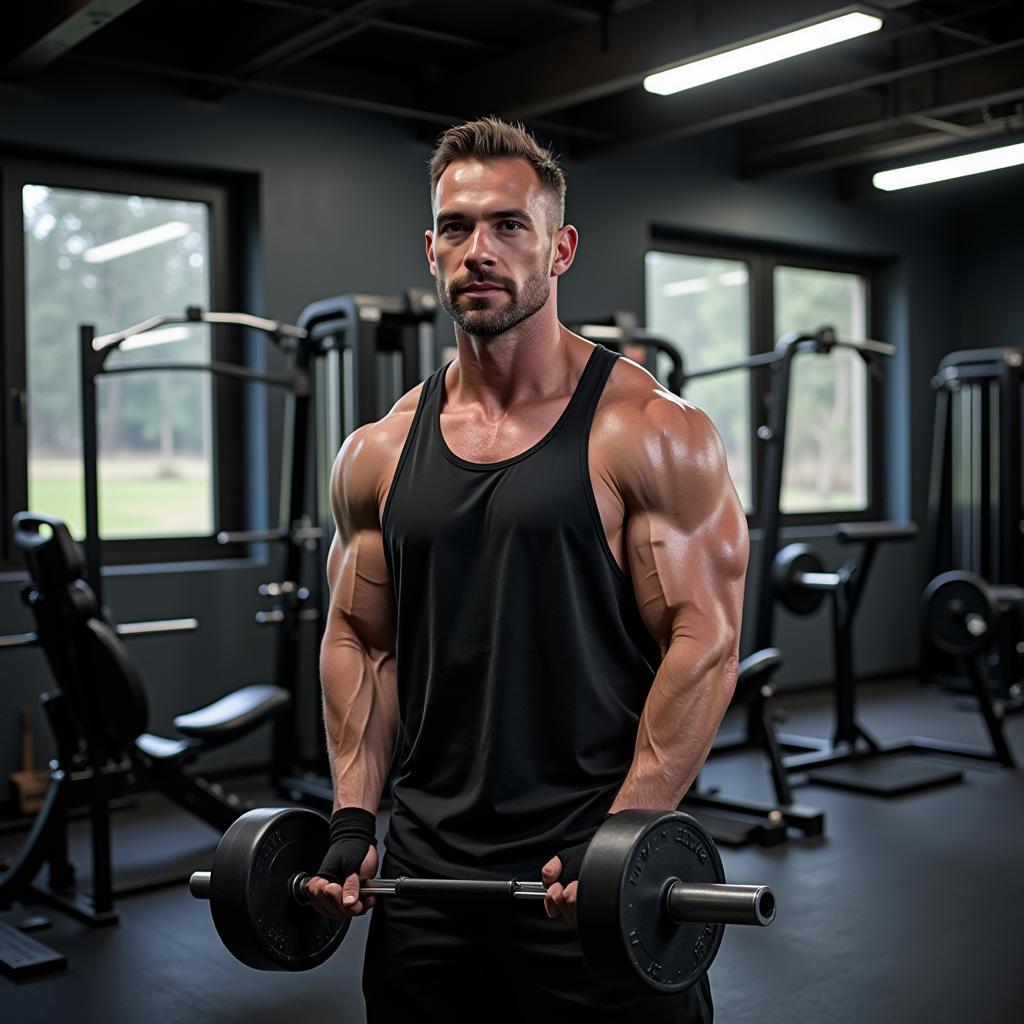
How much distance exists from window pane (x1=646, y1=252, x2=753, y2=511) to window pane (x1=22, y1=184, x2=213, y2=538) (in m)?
2.36

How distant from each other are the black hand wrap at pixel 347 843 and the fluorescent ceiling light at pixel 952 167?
4.85 m

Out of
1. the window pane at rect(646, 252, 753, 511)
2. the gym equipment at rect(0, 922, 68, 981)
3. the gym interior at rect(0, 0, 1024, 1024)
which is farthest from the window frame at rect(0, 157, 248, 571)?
the window pane at rect(646, 252, 753, 511)

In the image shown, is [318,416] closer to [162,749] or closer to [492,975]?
[162,749]

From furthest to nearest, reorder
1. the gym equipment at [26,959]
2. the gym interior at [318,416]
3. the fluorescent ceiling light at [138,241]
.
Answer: the fluorescent ceiling light at [138,241]
the gym interior at [318,416]
the gym equipment at [26,959]

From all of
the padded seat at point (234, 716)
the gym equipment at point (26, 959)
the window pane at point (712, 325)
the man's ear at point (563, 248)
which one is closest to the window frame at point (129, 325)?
the padded seat at point (234, 716)

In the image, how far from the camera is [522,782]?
1.47m

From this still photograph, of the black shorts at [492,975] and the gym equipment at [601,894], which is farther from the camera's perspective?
the black shorts at [492,975]

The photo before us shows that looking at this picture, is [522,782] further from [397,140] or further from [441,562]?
[397,140]

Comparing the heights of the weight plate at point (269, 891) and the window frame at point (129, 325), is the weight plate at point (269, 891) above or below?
below

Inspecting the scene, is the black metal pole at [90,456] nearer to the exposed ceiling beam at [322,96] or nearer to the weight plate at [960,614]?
the exposed ceiling beam at [322,96]

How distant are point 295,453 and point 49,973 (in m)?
1.95

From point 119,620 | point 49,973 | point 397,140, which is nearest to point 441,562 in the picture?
point 49,973

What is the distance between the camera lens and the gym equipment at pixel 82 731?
3.18m

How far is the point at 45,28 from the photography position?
3738 mm
